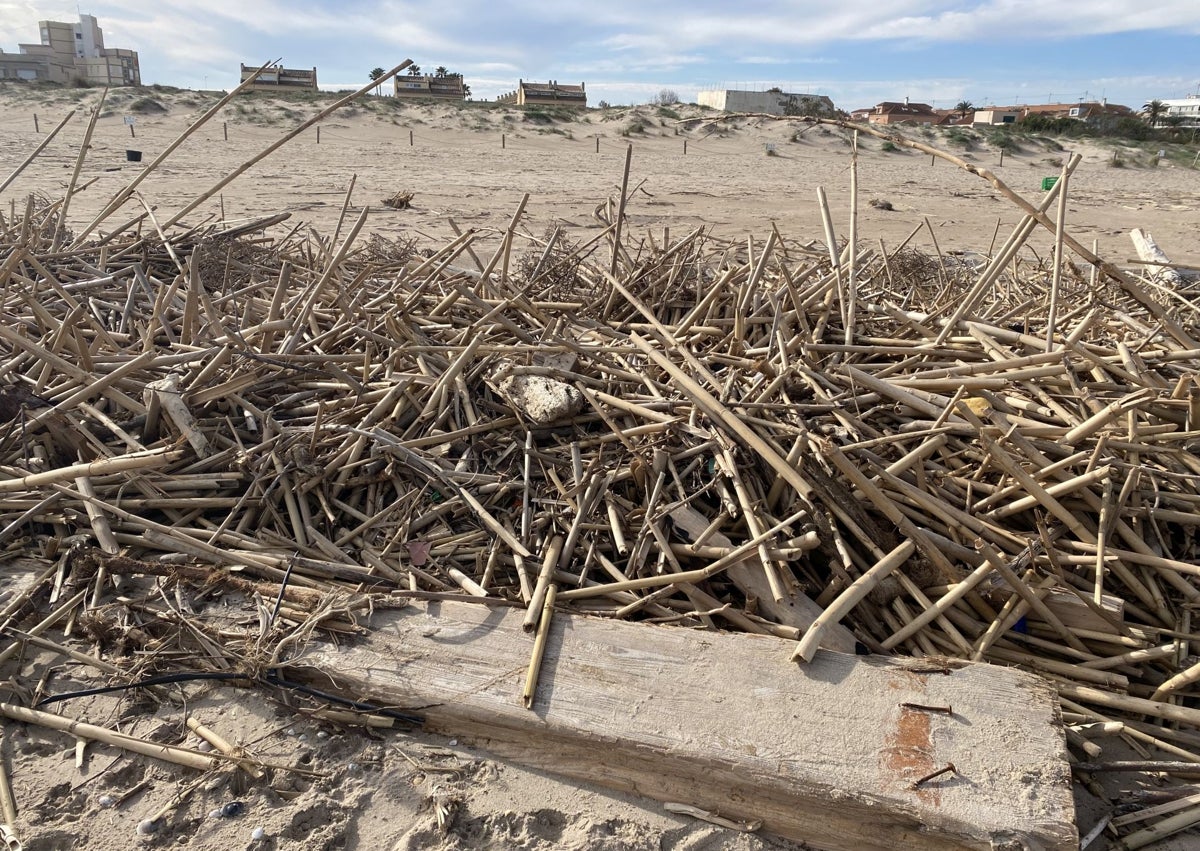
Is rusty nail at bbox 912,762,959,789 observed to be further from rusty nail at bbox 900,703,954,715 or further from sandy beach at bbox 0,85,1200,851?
sandy beach at bbox 0,85,1200,851

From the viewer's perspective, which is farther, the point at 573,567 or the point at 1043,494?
the point at 573,567

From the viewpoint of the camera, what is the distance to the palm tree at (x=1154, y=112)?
135 feet

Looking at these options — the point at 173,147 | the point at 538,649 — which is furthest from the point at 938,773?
the point at 173,147

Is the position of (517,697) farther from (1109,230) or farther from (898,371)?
(1109,230)

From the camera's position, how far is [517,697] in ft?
7.29

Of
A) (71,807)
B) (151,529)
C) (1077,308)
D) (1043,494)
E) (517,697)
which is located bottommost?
(71,807)

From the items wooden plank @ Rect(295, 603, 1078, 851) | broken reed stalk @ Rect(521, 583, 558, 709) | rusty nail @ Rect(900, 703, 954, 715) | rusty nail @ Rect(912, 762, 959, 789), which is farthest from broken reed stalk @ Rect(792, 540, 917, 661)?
broken reed stalk @ Rect(521, 583, 558, 709)

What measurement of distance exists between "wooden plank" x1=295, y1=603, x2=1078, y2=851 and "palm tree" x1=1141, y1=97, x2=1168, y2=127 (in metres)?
49.6

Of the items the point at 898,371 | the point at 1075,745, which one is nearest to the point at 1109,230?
the point at 898,371

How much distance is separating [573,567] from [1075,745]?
5.27 feet

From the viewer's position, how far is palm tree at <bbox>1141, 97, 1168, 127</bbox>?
41000mm

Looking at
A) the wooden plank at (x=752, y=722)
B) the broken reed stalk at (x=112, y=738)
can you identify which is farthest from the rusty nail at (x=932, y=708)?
the broken reed stalk at (x=112, y=738)

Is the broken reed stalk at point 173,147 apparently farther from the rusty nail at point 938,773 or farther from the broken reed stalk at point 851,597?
the rusty nail at point 938,773

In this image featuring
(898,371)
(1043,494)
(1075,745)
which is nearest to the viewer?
(1075,745)
